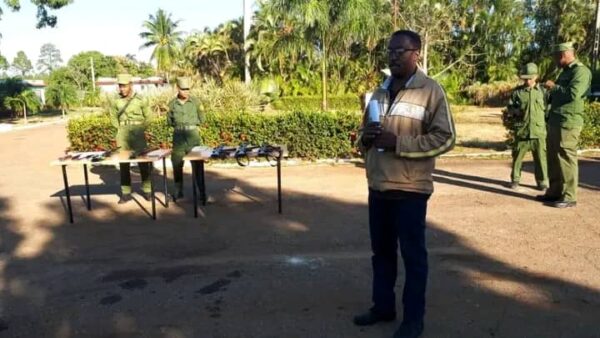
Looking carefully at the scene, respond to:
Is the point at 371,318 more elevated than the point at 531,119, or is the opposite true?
the point at 531,119

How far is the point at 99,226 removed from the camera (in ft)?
20.2

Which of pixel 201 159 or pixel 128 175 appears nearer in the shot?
pixel 201 159

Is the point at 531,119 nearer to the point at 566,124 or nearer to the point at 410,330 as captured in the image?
the point at 566,124

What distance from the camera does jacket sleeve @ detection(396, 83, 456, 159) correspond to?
2.99 metres

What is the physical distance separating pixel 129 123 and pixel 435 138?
17.3 feet

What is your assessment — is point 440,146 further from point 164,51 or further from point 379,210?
point 164,51

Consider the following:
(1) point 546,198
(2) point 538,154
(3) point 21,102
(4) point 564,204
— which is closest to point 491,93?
(3) point 21,102

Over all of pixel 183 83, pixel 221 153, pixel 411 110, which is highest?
pixel 183 83

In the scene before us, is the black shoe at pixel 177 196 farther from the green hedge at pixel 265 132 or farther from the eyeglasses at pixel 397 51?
the eyeglasses at pixel 397 51

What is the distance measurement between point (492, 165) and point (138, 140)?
6.43m

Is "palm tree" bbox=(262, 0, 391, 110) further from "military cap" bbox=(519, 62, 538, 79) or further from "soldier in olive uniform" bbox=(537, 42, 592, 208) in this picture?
"soldier in olive uniform" bbox=(537, 42, 592, 208)

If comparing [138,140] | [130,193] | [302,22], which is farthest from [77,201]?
[302,22]

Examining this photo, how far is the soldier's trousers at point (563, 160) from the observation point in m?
6.24

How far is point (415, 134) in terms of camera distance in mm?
3076
